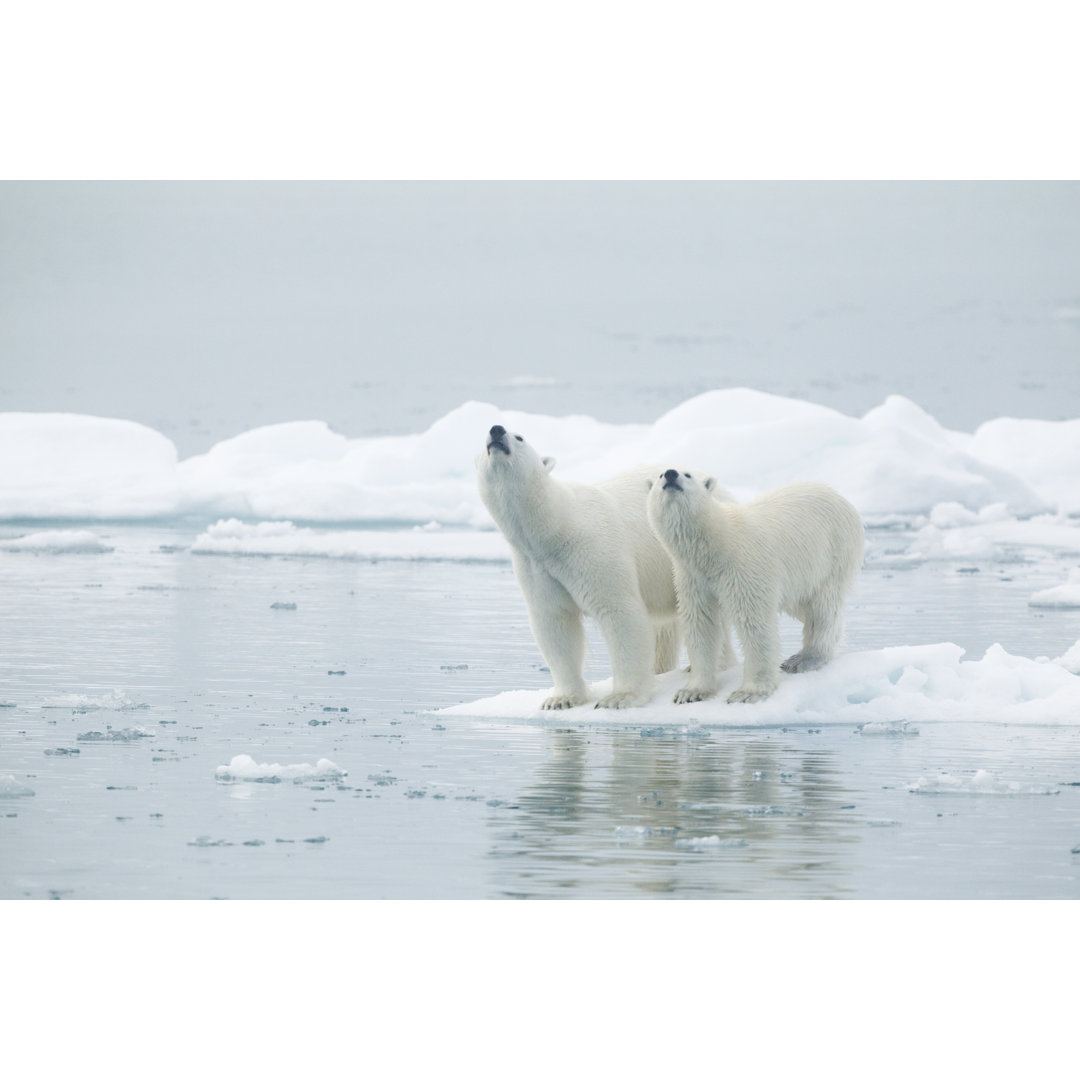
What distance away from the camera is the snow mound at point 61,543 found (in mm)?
20422

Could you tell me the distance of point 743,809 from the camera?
6094 mm

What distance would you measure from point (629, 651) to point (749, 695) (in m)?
0.61

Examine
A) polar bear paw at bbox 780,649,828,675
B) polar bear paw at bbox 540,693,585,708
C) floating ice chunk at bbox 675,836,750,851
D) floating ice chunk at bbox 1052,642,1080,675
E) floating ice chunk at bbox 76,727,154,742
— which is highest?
polar bear paw at bbox 780,649,828,675

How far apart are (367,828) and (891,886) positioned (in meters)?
1.86

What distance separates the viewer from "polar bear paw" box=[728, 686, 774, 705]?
7789 millimetres

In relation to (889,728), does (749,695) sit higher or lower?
higher

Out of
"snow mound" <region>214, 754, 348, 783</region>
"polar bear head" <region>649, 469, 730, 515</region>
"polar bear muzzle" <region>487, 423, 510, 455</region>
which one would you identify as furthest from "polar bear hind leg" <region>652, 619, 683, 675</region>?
"snow mound" <region>214, 754, 348, 783</region>

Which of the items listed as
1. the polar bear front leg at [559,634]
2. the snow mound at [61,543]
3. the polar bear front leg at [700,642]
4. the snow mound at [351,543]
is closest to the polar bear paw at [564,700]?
the polar bear front leg at [559,634]

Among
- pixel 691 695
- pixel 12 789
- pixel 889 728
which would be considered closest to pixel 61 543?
pixel 691 695

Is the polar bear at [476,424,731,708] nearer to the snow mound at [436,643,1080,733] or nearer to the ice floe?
the snow mound at [436,643,1080,733]

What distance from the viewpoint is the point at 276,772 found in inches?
263

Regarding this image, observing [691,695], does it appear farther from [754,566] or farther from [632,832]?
[632,832]

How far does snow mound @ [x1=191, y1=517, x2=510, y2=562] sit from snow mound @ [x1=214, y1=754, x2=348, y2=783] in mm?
13255

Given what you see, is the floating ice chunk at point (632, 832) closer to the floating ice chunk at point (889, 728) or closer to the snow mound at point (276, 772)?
the snow mound at point (276, 772)
